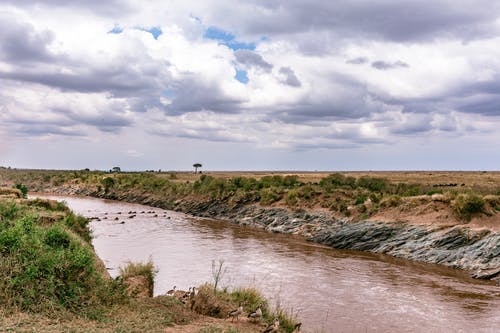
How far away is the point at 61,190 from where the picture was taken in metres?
82.5

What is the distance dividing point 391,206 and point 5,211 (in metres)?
27.4

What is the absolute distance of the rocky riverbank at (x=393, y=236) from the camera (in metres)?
24.6

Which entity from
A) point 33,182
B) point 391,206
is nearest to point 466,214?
point 391,206

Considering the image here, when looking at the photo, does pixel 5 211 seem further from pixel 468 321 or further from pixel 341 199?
pixel 341 199

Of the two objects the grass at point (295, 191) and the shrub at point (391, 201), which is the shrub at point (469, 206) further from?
the shrub at point (391, 201)

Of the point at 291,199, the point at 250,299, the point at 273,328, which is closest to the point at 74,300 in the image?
the point at 273,328

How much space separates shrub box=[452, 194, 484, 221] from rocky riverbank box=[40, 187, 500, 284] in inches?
59.5

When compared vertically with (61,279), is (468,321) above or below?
below

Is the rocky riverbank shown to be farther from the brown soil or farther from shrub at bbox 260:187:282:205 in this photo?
the brown soil

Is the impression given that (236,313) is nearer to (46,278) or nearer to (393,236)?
(46,278)

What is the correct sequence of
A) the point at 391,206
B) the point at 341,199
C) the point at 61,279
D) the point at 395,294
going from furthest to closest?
1. the point at 341,199
2. the point at 391,206
3. the point at 395,294
4. the point at 61,279

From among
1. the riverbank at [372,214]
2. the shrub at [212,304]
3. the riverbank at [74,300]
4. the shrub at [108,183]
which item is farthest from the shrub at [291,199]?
the shrub at [108,183]

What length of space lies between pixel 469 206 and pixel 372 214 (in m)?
7.75

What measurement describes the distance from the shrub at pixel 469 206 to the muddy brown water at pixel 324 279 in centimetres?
559
